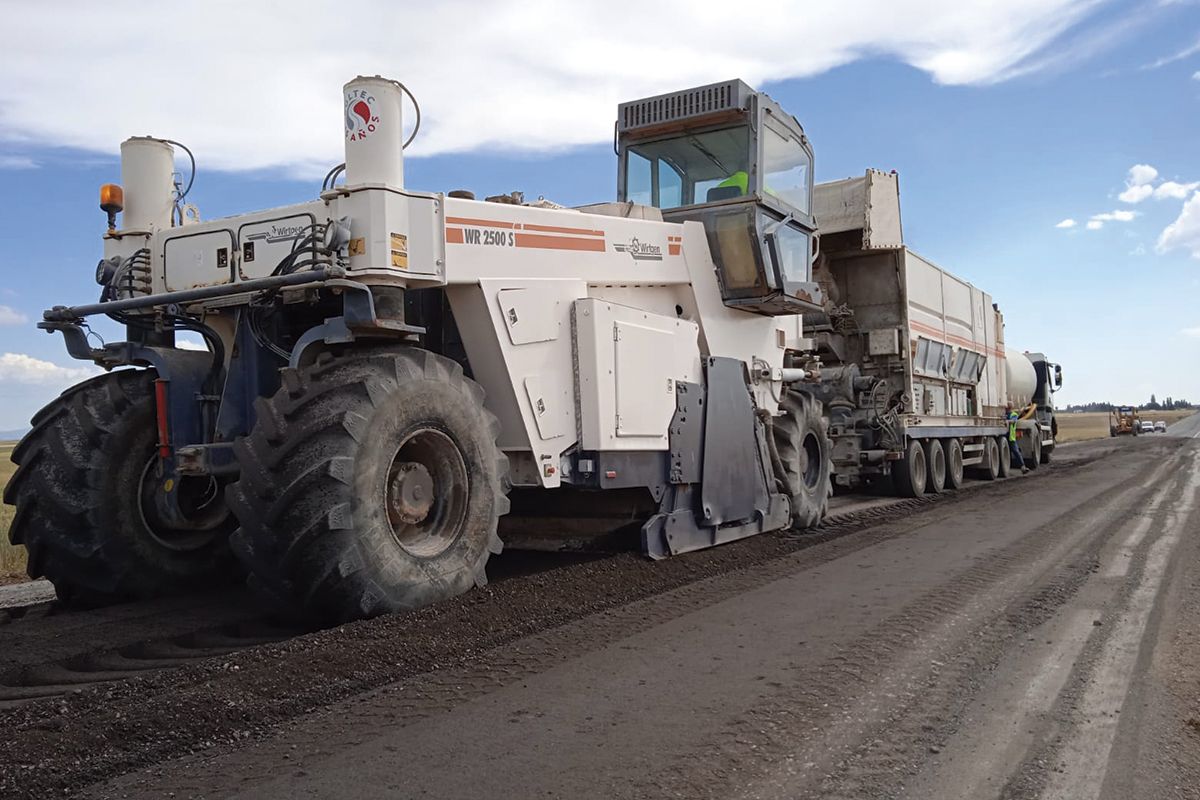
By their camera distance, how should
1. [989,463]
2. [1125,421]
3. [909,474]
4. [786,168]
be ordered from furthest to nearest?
[1125,421] → [989,463] → [909,474] → [786,168]

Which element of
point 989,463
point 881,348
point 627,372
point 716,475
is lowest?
point 989,463

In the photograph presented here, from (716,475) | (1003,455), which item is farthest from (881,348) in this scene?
(716,475)

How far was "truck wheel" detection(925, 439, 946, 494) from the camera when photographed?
1577 centimetres

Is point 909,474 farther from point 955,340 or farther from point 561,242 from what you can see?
point 561,242

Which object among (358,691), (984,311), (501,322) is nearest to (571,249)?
(501,322)

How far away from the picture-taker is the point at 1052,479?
1772cm

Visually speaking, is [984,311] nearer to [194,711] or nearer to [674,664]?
[674,664]

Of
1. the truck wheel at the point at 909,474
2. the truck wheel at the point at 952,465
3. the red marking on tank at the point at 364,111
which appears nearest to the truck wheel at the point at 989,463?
the truck wheel at the point at 952,465

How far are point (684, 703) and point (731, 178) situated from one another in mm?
5491

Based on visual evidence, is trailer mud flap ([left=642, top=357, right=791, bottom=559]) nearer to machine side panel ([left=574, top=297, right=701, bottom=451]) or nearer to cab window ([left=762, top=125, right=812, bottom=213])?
machine side panel ([left=574, top=297, right=701, bottom=451])

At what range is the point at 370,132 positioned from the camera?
530cm

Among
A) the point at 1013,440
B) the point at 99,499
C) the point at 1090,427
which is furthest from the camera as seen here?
the point at 1090,427

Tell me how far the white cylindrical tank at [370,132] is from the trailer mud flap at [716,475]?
300 centimetres

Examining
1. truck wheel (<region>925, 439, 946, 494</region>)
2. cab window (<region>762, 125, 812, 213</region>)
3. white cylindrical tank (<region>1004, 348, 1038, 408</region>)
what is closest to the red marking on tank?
cab window (<region>762, 125, 812, 213</region>)
